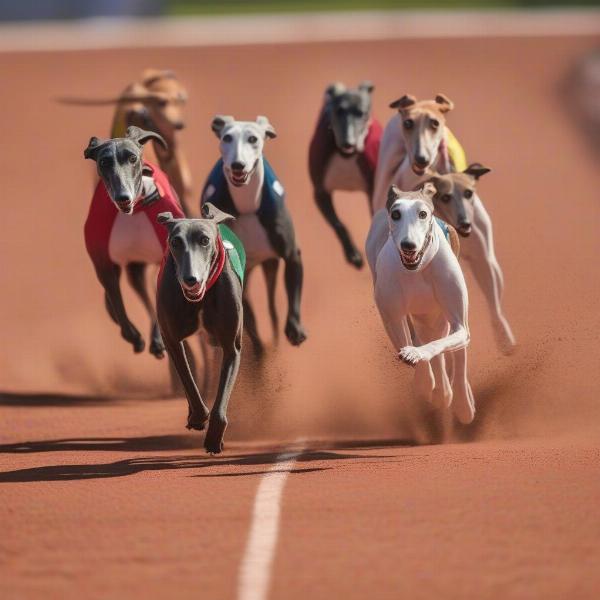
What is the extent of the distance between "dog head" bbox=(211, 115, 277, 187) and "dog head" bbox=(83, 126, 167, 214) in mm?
797

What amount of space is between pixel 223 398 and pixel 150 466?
0.73m

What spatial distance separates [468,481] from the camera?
32.3 feet

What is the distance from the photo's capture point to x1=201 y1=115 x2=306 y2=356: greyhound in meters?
12.1

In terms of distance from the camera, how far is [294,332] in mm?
12898

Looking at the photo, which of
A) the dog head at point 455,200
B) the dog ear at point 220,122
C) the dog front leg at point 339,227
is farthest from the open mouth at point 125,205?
the dog front leg at point 339,227

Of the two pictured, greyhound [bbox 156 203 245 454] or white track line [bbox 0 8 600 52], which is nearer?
greyhound [bbox 156 203 245 454]

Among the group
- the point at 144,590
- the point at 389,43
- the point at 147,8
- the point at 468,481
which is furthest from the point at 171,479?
the point at 147,8

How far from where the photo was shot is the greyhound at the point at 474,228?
38.5ft

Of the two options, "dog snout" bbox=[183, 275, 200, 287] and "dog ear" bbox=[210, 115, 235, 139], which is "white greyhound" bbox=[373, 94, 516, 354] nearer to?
"dog ear" bbox=[210, 115, 235, 139]

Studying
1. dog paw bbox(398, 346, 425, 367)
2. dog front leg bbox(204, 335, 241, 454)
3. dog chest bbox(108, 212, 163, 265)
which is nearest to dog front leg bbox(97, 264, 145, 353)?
dog chest bbox(108, 212, 163, 265)

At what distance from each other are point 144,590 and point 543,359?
18.8 feet

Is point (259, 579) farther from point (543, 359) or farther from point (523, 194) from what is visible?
point (523, 194)

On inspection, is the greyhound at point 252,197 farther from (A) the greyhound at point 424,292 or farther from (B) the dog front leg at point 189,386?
(B) the dog front leg at point 189,386

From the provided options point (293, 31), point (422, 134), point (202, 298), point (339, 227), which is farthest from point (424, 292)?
point (293, 31)
